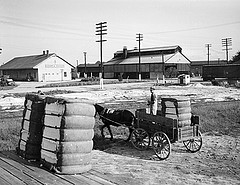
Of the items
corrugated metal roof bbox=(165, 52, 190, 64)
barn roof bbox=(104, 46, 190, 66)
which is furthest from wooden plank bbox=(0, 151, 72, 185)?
corrugated metal roof bbox=(165, 52, 190, 64)

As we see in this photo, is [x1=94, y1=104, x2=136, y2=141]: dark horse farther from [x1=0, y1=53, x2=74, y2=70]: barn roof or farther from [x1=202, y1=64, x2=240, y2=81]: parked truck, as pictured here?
[x1=0, y1=53, x2=74, y2=70]: barn roof

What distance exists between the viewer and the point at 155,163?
9.52 metres

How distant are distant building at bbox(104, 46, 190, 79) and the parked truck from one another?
1510cm

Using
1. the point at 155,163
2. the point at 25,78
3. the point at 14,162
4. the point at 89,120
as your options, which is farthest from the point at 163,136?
the point at 25,78

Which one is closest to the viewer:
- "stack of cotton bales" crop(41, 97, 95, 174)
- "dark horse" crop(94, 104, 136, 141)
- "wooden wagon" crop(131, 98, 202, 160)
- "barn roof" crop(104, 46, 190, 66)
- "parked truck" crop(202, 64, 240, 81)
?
"stack of cotton bales" crop(41, 97, 95, 174)

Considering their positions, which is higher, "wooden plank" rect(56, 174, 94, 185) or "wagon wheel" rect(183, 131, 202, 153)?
"wooden plank" rect(56, 174, 94, 185)

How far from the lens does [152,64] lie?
7438 centimetres

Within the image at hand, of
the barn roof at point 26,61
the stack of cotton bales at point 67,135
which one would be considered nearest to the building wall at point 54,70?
the barn roof at point 26,61

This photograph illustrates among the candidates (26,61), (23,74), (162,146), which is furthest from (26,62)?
(162,146)

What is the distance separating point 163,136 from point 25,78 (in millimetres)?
67284

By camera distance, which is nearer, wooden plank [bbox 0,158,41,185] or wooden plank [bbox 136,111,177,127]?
wooden plank [bbox 0,158,41,185]

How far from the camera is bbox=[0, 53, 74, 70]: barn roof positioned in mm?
72512

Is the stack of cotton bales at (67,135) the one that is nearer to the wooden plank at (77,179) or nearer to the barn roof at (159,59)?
the wooden plank at (77,179)

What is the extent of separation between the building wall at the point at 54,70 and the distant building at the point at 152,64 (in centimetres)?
1268
